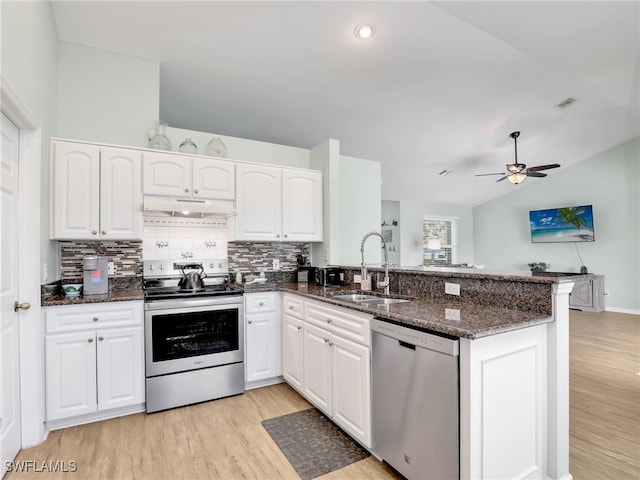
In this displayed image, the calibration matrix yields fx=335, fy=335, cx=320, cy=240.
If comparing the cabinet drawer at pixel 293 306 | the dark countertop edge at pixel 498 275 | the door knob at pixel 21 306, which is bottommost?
the cabinet drawer at pixel 293 306

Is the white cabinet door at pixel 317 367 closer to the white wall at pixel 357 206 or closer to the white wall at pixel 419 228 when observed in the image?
the white wall at pixel 357 206

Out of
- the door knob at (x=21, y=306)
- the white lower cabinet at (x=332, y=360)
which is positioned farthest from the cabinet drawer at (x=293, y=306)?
the door knob at (x=21, y=306)

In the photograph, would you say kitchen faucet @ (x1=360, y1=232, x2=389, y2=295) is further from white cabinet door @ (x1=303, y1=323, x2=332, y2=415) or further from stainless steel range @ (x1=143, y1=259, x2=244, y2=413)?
stainless steel range @ (x1=143, y1=259, x2=244, y2=413)

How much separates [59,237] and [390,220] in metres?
6.81

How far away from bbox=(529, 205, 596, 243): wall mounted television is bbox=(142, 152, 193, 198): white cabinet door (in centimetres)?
768

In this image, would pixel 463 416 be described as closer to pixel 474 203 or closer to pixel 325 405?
pixel 325 405

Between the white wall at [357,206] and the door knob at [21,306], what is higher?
the white wall at [357,206]

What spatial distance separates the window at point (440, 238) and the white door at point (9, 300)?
780 cm

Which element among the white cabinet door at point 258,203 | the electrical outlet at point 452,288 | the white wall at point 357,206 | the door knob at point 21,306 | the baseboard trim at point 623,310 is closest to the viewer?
the door knob at point 21,306

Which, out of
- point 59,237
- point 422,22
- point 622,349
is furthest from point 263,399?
point 622,349

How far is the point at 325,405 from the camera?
2.37 metres

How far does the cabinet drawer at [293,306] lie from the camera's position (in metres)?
2.75

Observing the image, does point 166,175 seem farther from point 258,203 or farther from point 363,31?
point 363,31

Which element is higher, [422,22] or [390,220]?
[422,22]
